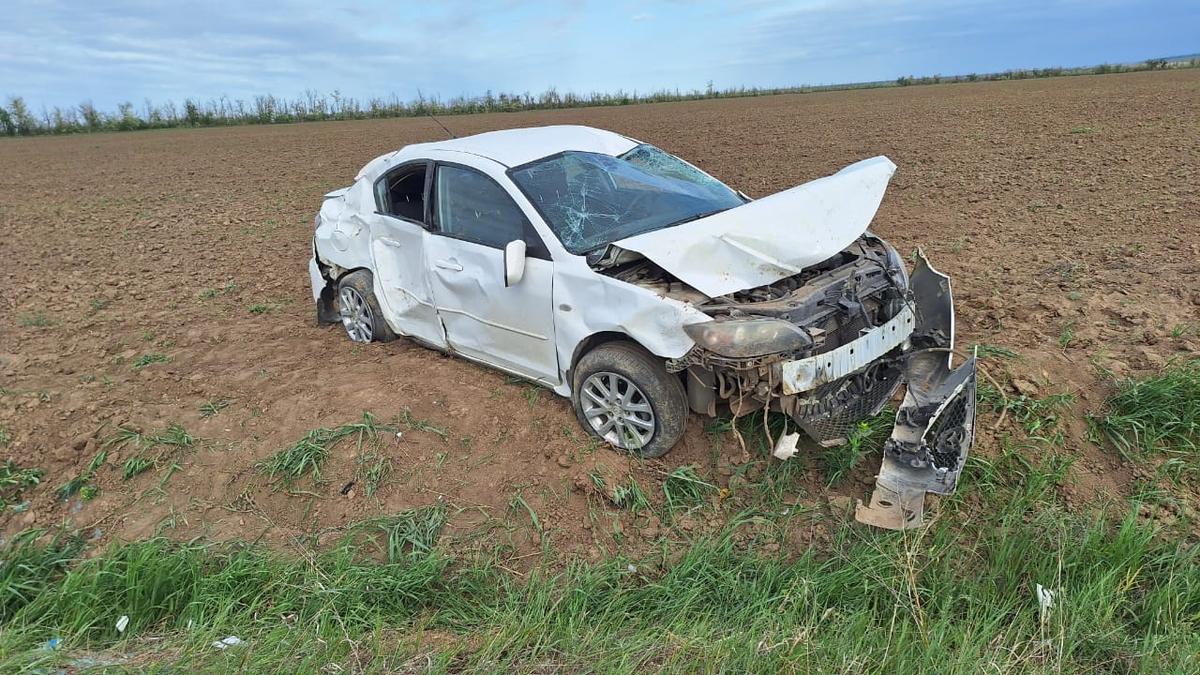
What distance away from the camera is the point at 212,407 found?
461 centimetres

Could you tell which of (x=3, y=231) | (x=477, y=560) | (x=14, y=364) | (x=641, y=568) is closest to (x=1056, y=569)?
(x=641, y=568)

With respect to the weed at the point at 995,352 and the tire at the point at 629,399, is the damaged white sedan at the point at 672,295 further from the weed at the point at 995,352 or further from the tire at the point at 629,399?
the weed at the point at 995,352

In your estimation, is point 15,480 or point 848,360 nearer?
point 848,360

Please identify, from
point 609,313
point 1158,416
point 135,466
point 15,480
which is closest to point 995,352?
point 1158,416

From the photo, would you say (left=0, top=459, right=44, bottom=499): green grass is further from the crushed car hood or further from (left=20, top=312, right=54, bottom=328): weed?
the crushed car hood

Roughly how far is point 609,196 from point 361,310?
8.08 ft

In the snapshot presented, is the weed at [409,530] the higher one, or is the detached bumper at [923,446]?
the detached bumper at [923,446]

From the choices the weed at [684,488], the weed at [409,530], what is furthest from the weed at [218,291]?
the weed at [684,488]

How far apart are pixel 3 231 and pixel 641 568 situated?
14165mm

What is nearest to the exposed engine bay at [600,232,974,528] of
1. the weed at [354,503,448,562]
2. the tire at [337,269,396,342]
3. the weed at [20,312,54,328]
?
the weed at [354,503,448,562]

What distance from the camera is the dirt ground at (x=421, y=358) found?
3670 millimetres

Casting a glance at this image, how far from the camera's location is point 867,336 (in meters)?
3.28

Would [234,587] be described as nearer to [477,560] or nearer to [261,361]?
[477,560]

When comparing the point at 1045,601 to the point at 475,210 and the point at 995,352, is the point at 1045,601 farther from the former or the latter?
the point at 475,210
